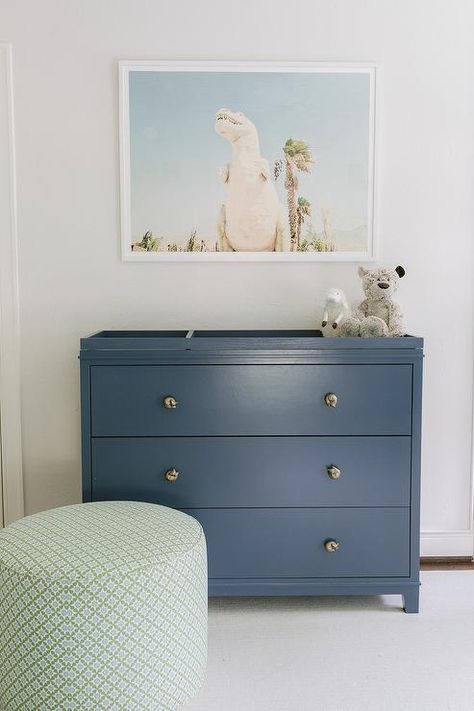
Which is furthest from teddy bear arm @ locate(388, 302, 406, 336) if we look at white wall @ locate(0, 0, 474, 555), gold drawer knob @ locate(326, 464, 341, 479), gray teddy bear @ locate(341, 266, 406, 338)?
gold drawer knob @ locate(326, 464, 341, 479)

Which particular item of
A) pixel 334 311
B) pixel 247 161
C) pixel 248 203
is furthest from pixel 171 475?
pixel 247 161

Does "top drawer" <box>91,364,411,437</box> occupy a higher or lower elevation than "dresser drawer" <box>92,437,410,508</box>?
higher

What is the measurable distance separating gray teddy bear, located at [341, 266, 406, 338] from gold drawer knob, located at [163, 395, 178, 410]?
662 mm

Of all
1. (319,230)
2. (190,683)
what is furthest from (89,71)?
(190,683)

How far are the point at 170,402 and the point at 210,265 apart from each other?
70cm

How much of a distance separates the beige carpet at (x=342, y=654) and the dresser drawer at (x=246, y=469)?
0.41m

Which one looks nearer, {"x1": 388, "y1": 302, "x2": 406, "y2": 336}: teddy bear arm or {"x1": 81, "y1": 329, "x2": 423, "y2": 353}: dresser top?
{"x1": 81, "y1": 329, "x2": 423, "y2": 353}: dresser top

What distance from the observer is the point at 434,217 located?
2932mm

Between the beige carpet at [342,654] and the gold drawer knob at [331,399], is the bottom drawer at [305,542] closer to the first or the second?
the beige carpet at [342,654]

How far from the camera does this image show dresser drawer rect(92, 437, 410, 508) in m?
2.51

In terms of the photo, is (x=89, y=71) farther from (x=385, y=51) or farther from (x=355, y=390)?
(x=355, y=390)

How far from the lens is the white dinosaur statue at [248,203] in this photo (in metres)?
2.87

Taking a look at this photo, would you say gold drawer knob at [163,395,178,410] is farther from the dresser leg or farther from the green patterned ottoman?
the dresser leg

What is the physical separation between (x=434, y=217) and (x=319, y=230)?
471 mm
